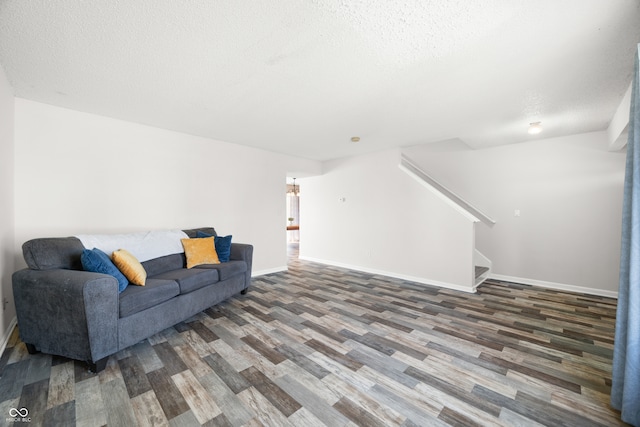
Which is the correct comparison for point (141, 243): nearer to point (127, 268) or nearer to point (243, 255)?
point (127, 268)

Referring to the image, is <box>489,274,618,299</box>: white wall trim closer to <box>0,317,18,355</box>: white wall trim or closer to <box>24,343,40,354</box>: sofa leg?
<box>24,343,40,354</box>: sofa leg

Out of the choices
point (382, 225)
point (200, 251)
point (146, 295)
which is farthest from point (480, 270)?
point (146, 295)

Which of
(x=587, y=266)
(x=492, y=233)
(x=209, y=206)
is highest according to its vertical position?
(x=209, y=206)

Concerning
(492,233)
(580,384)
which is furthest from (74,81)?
(492,233)

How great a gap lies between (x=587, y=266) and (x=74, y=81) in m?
6.85

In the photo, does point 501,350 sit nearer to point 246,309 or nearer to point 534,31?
point 534,31

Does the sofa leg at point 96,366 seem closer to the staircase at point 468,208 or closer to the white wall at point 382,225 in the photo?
the white wall at point 382,225

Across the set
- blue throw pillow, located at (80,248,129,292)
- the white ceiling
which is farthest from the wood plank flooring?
the white ceiling

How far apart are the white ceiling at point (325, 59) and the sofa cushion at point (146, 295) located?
1903mm

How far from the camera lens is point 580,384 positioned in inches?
72.9

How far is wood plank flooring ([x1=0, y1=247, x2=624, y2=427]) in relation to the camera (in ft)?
5.14

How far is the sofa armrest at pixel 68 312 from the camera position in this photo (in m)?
1.90

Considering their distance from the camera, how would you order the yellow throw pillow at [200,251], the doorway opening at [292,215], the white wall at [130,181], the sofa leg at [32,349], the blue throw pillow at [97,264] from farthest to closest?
the doorway opening at [292,215], the yellow throw pillow at [200,251], the white wall at [130,181], the blue throw pillow at [97,264], the sofa leg at [32,349]

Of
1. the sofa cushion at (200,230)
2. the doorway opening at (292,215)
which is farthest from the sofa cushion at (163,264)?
the doorway opening at (292,215)
